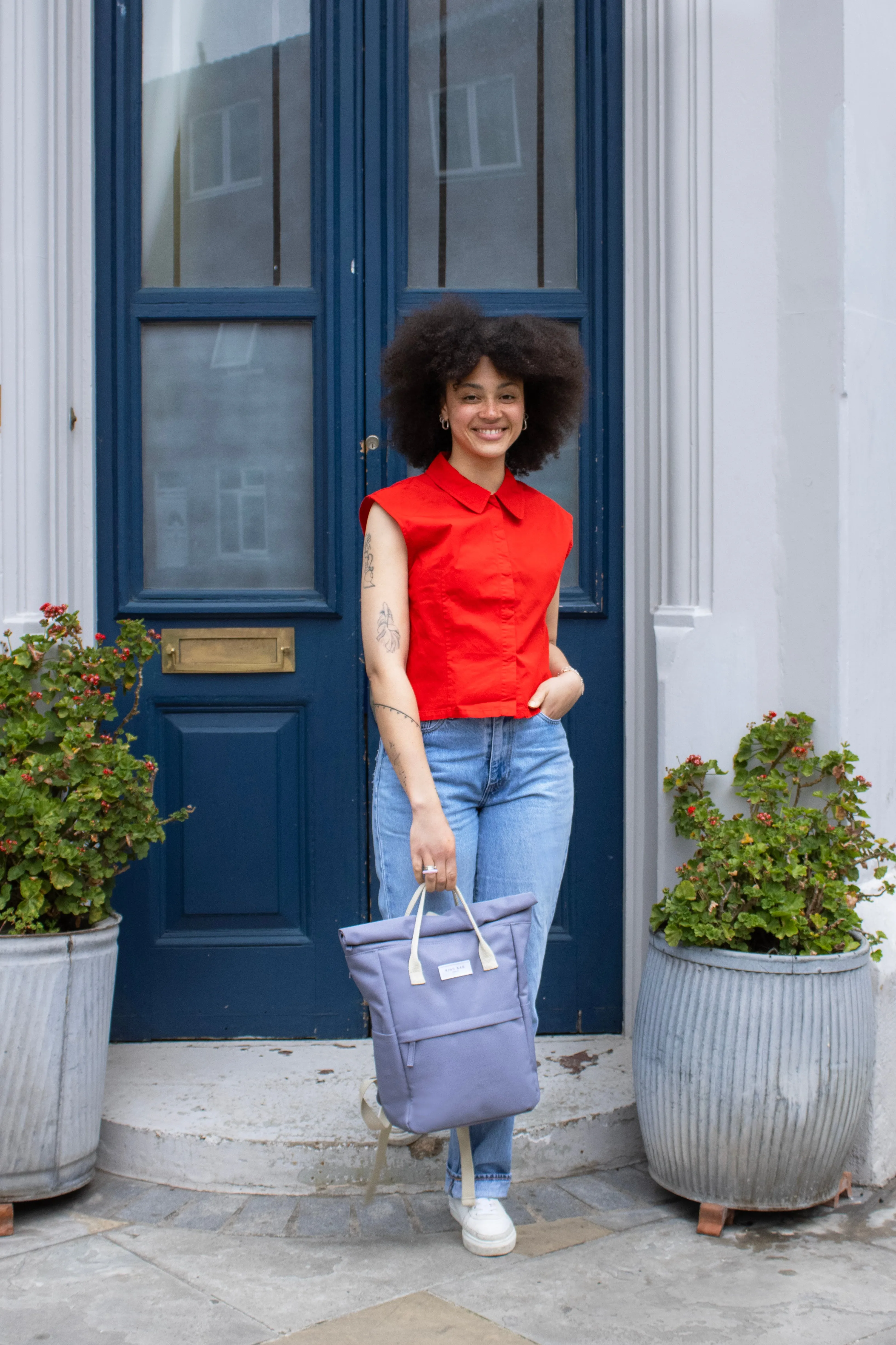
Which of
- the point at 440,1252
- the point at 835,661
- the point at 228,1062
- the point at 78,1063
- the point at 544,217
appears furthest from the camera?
the point at 544,217

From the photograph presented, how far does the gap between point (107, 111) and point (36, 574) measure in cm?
140

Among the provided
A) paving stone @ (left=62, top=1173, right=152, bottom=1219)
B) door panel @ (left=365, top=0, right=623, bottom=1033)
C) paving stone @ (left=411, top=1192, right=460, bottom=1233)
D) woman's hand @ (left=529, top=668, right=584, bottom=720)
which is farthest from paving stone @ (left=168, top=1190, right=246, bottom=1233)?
woman's hand @ (left=529, top=668, right=584, bottom=720)

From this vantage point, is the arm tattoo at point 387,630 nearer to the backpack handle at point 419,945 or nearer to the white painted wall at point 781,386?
the backpack handle at point 419,945

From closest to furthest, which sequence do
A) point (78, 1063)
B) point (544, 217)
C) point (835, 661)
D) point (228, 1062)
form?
point (78, 1063) < point (835, 661) < point (228, 1062) < point (544, 217)

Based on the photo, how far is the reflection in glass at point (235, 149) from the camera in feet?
12.5

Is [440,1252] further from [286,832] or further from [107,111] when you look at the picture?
[107,111]

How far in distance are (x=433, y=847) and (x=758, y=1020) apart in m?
0.90

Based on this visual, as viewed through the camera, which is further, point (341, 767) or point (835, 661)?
point (341, 767)

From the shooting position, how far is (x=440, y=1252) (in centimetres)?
278

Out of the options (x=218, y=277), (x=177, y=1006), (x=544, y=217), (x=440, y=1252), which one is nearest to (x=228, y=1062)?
(x=177, y=1006)

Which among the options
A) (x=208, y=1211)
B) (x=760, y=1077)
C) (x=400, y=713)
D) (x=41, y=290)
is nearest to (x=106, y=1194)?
(x=208, y=1211)

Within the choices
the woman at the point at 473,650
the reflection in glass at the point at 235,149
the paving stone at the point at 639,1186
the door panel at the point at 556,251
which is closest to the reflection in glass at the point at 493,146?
the door panel at the point at 556,251

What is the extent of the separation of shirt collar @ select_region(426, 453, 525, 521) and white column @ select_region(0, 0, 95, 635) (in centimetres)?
124

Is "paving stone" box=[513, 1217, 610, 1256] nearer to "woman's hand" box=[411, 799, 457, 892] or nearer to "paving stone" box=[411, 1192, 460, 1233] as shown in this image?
"paving stone" box=[411, 1192, 460, 1233]
